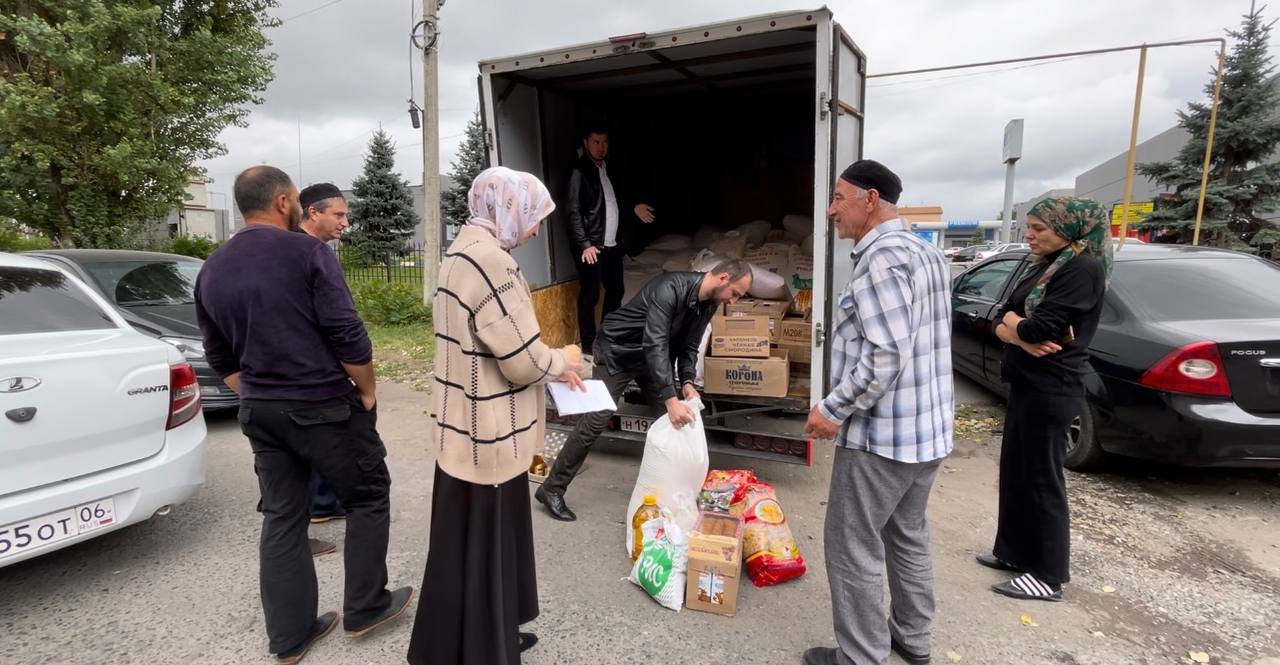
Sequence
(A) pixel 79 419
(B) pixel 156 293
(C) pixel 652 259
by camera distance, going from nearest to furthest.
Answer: (A) pixel 79 419
(B) pixel 156 293
(C) pixel 652 259

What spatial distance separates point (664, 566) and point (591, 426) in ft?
3.45

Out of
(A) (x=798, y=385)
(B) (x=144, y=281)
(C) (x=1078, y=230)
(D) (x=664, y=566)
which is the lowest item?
(D) (x=664, y=566)

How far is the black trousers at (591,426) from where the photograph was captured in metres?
3.73

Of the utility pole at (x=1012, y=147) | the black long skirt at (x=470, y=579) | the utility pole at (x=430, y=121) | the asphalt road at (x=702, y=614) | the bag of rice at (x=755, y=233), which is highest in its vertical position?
the utility pole at (x=1012, y=147)

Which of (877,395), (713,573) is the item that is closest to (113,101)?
(713,573)

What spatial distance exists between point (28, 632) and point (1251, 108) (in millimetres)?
24850

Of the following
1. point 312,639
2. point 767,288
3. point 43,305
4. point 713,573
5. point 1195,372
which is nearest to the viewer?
point 312,639

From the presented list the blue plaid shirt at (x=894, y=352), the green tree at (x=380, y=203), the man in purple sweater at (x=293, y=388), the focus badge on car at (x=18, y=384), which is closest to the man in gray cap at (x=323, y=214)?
the man in purple sweater at (x=293, y=388)

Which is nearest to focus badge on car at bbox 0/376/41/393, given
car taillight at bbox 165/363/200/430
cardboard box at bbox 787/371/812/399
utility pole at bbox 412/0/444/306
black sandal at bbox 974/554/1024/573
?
car taillight at bbox 165/363/200/430

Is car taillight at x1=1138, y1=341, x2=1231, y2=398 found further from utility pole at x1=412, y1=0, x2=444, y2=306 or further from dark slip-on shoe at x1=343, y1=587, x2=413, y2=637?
utility pole at x1=412, y1=0, x2=444, y2=306

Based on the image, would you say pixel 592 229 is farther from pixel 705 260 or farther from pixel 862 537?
pixel 862 537

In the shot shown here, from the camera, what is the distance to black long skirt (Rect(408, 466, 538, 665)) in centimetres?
212

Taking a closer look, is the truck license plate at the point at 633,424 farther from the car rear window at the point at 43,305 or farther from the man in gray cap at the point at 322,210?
the car rear window at the point at 43,305

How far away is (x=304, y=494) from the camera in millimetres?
2451
